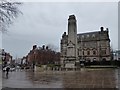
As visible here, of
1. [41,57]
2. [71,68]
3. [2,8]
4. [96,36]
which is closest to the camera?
[2,8]

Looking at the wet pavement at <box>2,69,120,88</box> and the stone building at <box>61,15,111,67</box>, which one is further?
the stone building at <box>61,15,111,67</box>

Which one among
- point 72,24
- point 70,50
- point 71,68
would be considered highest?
point 72,24

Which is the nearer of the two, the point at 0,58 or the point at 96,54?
the point at 0,58

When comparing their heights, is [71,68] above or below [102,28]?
below

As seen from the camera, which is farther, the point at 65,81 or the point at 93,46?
the point at 93,46

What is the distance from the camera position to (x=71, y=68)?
168 ft

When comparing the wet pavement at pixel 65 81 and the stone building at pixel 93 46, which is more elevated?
the stone building at pixel 93 46

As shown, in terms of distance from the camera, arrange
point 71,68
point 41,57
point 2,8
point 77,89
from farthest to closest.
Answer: point 41,57 → point 71,68 → point 77,89 → point 2,8

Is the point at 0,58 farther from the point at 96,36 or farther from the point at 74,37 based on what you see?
the point at 96,36

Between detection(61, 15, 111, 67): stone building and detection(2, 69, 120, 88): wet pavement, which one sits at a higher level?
detection(61, 15, 111, 67): stone building

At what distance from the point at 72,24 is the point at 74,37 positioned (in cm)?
312

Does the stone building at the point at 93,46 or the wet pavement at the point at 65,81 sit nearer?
the wet pavement at the point at 65,81

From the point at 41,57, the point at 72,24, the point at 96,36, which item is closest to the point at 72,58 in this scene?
the point at 72,24

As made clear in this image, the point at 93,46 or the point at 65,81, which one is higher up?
the point at 93,46
